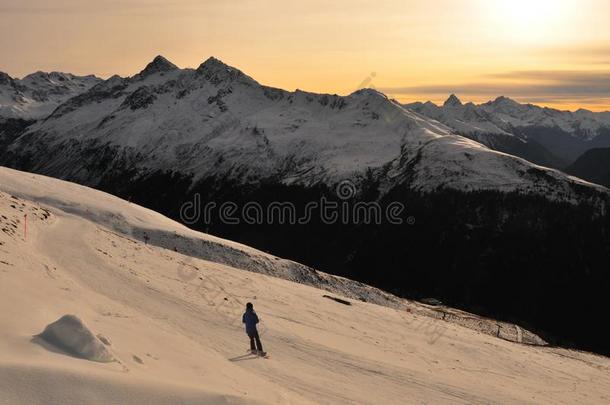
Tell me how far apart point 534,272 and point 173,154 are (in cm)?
13301

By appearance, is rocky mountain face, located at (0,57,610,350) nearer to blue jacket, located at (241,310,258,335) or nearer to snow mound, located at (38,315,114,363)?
blue jacket, located at (241,310,258,335)

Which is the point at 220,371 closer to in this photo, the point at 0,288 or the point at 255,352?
the point at 255,352

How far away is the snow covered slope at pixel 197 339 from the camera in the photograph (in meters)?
10.6

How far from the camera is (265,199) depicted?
154125 mm

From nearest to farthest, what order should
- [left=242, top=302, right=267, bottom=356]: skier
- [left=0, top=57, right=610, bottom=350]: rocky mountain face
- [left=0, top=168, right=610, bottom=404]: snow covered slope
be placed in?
1. [left=0, top=168, right=610, bottom=404]: snow covered slope
2. [left=242, top=302, right=267, bottom=356]: skier
3. [left=0, top=57, right=610, bottom=350]: rocky mountain face

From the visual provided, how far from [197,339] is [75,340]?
7.81 metres

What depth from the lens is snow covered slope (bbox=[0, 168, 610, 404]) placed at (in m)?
10.6

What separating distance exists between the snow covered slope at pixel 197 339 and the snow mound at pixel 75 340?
1.01ft

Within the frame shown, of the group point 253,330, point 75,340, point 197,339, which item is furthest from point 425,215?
point 75,340

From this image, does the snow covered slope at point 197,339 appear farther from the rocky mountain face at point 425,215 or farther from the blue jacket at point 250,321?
the rocky mountain face at point 425,215

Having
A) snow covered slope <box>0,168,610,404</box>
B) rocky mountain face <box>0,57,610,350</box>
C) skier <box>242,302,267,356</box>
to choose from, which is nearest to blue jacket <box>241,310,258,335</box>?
skier <box>242,302,267,356</box>

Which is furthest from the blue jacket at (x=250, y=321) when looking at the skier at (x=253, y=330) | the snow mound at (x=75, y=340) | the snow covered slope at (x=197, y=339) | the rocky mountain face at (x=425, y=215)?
the rocky mountain face at (x=425, y=215)

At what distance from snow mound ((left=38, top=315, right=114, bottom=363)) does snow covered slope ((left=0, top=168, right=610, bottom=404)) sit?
12.1 inches

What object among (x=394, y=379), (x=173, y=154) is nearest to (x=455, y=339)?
(x=394, y=379)
